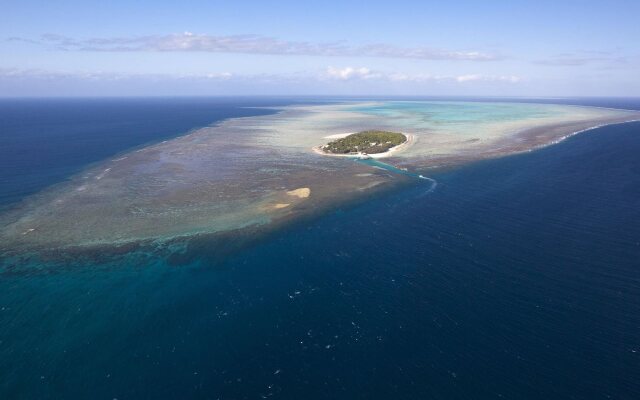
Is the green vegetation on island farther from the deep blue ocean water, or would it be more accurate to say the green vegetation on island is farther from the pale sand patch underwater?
the deep blue ocean water

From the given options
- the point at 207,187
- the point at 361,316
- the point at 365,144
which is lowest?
the point at 361,316

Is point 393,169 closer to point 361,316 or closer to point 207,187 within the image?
point 207,187

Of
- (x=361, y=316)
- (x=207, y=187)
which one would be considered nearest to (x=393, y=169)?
(x=207, y=187)

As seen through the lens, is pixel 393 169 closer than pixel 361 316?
No

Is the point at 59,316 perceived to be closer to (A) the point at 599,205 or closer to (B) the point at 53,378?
(B) the point at 53,378

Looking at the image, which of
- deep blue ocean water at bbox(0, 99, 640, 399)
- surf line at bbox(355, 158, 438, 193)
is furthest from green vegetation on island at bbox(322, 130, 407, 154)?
deep blue ocean water at bbox(0, 99, 640, 399)
